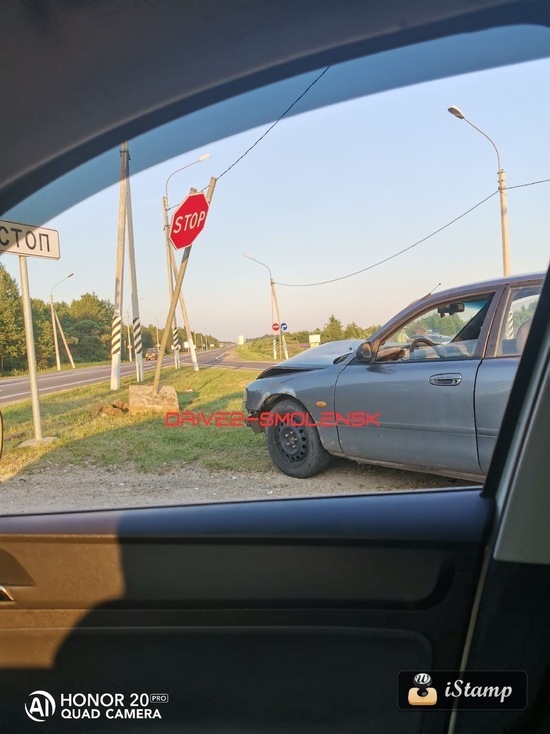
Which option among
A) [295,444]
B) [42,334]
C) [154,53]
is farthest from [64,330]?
[295,444]

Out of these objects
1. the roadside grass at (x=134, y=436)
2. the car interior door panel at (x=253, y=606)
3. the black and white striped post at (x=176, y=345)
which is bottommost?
the car interior door panel at (x=253, y=606)

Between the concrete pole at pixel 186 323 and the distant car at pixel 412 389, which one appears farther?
the concrete pole at pixel 186 323

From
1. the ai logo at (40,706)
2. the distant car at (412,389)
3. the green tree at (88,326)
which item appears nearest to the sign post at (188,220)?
the green tree at (88,326)

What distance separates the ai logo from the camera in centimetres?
152

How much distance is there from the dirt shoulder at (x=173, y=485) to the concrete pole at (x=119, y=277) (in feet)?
1.50

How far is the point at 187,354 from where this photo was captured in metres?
2.45

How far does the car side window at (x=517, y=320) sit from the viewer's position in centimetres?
147

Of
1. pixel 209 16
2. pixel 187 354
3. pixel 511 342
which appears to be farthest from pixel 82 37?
pixel 511 342

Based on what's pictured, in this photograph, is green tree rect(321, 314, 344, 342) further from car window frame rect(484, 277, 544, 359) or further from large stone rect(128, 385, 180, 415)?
large stone rect(128, 385, 180, 415)

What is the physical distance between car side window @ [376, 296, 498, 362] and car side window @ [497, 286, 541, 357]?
108 millimetres

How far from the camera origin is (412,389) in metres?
2.34

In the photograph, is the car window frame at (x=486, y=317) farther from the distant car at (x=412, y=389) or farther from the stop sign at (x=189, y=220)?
the stop sign at (x=189, y=220)

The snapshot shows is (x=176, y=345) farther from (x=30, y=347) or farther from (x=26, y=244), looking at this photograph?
(x=26, y=244)

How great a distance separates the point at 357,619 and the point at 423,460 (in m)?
0.83
